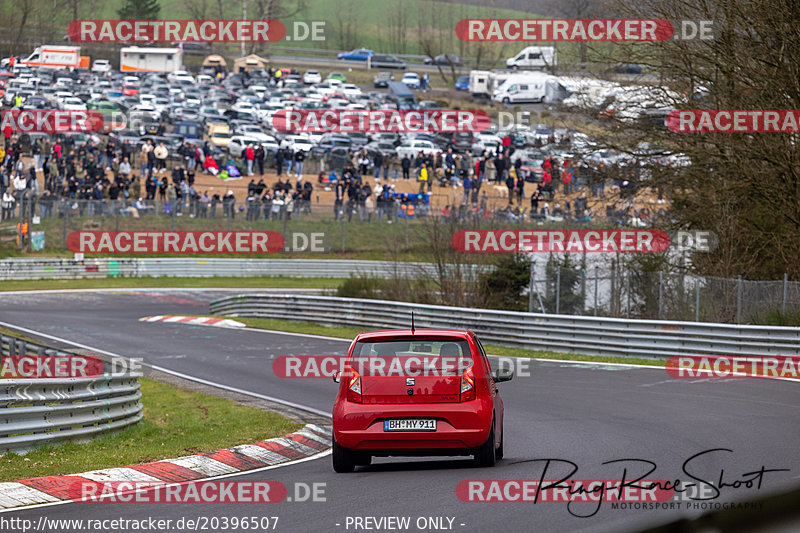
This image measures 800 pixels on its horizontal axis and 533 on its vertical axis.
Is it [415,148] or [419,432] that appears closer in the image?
[419,432]

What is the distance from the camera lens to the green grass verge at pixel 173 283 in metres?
41.4

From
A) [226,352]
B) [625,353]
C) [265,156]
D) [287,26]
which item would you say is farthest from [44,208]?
[287,26]

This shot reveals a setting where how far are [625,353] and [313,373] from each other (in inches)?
272

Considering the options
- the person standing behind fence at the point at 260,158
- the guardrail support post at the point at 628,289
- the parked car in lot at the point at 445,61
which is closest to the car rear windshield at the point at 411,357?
the guardrail support post at the point at 628,289

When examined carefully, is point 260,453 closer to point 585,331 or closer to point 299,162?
point 585,331

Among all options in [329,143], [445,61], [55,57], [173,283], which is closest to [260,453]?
[173,283]

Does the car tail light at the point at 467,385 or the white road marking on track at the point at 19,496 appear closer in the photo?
the white road marking on track at the point at 19,496

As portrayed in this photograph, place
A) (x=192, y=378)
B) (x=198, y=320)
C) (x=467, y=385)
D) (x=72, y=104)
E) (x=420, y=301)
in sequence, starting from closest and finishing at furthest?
(x=467, y=385) → (x=192, y=378) → (x=420, y=301) → (x=198, y=320) → (x=72, y=104)

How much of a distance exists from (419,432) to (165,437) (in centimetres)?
490

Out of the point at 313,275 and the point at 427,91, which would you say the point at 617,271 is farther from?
the point at 427,91

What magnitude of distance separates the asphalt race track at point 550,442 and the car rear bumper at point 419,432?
27cm

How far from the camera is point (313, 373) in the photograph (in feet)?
67.5

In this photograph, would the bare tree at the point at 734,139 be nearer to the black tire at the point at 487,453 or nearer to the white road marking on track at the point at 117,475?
the black tire at the point at 487,453

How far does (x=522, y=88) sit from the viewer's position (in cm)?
7594
